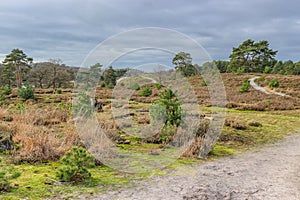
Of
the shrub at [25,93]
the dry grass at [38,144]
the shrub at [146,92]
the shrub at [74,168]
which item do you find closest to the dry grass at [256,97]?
the shrub at [146,92]

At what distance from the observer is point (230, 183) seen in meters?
4.58

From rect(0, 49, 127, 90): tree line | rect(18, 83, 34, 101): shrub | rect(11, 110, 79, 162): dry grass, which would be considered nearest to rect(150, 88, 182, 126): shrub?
rect(11, 110, 79, 162): dry grass

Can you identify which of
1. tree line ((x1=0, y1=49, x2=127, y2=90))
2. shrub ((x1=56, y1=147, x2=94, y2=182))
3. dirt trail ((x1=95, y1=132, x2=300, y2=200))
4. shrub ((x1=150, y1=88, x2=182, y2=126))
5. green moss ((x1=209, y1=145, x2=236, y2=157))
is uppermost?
tree line ((x1=0, y1=49, x2=127, y2=90))

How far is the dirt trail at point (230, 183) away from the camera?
405 cm

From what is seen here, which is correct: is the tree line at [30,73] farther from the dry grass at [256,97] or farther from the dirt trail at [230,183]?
the dirt trail at [230,183]

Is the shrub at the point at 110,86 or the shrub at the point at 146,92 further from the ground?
the shrub at the point at 110,86

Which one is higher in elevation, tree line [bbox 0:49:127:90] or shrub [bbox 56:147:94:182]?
tree line [bbox 0:49:127:90]

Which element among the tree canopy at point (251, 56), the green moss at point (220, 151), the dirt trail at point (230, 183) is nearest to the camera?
the dirt trail at point (230, 183)

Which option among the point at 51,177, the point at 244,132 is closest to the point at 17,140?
the point at 51,177

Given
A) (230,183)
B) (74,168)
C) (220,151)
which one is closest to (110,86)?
(220,151)

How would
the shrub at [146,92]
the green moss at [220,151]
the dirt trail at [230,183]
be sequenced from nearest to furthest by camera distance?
the dirt trail at [230,183]
the green moss at [220,151]
the shrub at [146,92]

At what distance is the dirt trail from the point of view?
4047mm

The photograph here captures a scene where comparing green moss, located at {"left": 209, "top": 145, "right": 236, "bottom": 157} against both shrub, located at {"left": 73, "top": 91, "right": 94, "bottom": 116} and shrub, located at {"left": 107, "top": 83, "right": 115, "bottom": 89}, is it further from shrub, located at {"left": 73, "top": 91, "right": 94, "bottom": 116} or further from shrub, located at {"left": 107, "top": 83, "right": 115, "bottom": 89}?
shrub, located at {"left": 107, "top": 83, "right": 115, "bottom": 89}

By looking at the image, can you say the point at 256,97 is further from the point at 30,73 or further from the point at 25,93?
the point at 30,73
